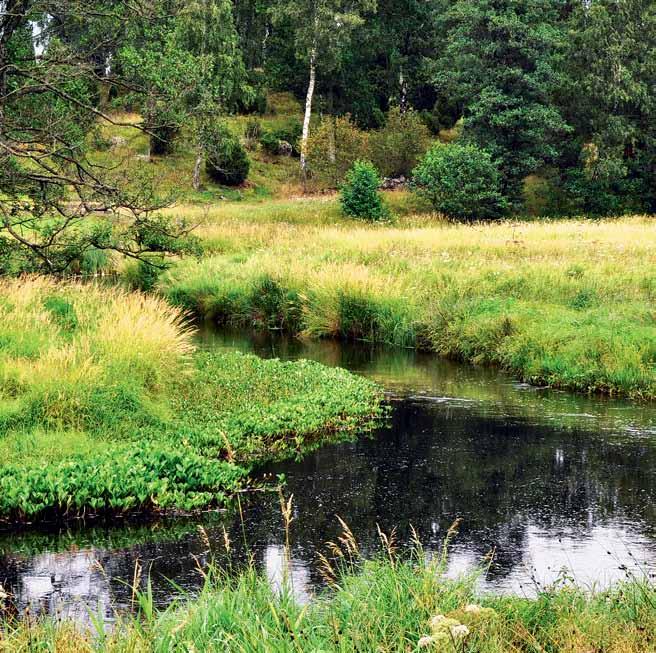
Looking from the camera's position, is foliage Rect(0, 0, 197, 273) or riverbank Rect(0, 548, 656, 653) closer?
riverbank Rect(0, 548, 656, 653)

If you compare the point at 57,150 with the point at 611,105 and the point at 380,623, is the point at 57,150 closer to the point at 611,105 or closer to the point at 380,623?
the point at 380,623

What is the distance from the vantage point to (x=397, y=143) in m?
46.2

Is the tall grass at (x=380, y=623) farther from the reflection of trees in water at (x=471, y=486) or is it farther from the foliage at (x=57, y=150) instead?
the foliage at (x=57, y=150)

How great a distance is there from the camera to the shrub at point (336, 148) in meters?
45.1

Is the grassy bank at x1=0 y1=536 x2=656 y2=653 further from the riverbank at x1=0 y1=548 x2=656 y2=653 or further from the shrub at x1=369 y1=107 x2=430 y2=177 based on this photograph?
the shrub at x1=369 y1=107 x2=430 y2=177

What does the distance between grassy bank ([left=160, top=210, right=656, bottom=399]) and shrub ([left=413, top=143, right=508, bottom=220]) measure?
32.5 ft

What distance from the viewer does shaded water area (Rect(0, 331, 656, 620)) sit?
7.50 meters

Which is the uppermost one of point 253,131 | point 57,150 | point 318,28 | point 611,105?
point 318,28

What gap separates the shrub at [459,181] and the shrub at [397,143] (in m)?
6.65

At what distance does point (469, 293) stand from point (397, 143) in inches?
1104

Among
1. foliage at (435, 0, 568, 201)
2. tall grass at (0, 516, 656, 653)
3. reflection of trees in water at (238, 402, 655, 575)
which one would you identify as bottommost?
reflection of trees in water at (238, 402, 655, 575)

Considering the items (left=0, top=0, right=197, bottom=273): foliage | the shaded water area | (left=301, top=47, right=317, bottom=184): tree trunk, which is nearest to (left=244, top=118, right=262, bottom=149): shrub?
(left=301, top=47, right=317, bottom=184): tree trunk

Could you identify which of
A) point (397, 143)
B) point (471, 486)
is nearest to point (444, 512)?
point (471, 486)

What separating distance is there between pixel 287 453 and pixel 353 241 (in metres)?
15.4
